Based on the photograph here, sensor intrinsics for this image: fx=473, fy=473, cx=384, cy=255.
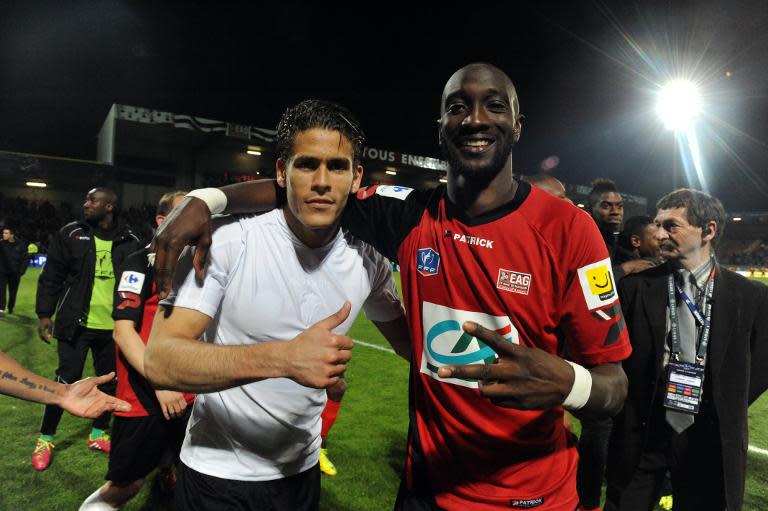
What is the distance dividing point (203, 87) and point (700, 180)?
39.6m

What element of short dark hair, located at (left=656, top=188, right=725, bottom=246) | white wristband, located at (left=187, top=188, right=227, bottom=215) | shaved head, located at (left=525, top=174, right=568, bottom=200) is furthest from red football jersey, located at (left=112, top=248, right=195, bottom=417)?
short dark hair, located at (left=656, top=188, right=725, bottom=246)

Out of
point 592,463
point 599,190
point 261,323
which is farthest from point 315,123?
point 599,190

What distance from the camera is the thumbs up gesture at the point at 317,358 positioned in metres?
1.28

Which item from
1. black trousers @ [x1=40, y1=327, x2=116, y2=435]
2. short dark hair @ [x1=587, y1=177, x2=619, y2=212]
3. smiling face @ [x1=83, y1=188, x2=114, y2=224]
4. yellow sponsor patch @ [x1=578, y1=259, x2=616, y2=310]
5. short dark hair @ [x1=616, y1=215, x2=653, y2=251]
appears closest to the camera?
yellow sponsor patch @ [x1=578, y1=259, x2=616, y2=310]

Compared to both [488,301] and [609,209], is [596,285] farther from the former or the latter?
[609,209]

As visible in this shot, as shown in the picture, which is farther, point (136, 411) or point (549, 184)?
point (549, 184)

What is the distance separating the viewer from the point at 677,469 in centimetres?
279

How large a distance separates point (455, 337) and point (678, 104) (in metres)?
38.5

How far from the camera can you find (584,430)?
3475 mm

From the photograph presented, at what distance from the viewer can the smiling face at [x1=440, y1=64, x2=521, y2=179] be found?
1755 millimetres

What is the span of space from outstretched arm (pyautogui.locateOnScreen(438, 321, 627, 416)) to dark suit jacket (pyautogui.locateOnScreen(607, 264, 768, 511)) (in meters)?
1.73

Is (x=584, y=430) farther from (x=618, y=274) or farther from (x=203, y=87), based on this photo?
(x=203, y=87)

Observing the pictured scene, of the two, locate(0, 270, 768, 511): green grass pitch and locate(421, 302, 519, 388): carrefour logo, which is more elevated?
locate(421, 302, 519, 388): carrefour logo

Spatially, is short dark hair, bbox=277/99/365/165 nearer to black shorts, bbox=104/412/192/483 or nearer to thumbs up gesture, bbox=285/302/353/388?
thumbs up gesture, bbox=285/302/353/388
